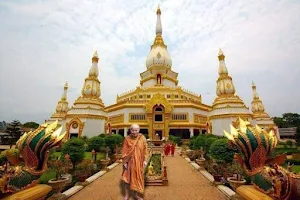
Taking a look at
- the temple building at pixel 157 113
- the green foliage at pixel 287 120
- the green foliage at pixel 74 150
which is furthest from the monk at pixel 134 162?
the green foliage at pixel 287 120

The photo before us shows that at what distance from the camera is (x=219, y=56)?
124 feet

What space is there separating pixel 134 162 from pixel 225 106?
30.4 metres

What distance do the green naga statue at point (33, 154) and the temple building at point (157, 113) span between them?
94.3 feet

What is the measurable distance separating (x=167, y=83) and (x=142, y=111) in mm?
12529

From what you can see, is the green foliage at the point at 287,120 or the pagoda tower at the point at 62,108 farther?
the green foliage at the point at 287,120

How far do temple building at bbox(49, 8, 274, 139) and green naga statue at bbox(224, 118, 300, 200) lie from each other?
1113 inches

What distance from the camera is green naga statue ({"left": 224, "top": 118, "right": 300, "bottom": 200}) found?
12.6 feet

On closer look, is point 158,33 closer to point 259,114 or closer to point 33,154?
point 259,114

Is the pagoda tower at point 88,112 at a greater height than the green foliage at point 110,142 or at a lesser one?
greater

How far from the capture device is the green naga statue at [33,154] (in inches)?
189

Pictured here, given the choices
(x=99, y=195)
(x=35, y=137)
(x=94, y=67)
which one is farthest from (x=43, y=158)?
(x=94, y=67)

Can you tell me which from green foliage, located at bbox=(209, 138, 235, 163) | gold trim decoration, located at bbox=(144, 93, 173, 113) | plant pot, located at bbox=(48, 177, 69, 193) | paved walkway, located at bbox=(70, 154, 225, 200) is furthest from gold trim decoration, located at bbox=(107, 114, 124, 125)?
plant pot, located at bbox=(48, 177, 69, 193)

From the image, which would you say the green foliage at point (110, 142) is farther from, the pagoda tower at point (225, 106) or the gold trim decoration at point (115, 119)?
the pagoda tower at point (225, 106)

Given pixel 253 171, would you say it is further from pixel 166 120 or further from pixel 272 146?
pixel 166 120
